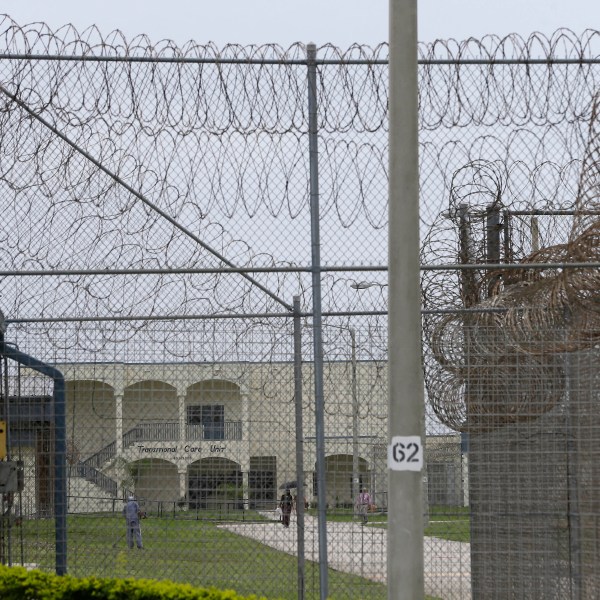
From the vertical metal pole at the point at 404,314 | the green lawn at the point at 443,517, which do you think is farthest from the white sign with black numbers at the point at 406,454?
the green lawn at the point at 443,517

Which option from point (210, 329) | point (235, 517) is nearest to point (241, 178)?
point (210, 329)

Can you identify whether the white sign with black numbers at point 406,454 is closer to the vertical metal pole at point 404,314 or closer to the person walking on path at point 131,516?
the vertical metal pole at point 404,314

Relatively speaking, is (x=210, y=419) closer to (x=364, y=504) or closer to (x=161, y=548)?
(x=161, y=548)

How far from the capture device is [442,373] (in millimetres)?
7555

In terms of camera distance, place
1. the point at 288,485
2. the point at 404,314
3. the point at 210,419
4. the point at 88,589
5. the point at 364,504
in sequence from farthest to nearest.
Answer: the point at 210,419 → the point at 288,485 → the point at 364,504 → the point at 88,589 → the point at 404,314

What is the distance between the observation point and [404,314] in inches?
215

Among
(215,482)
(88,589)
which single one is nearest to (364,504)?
→ (215,482)

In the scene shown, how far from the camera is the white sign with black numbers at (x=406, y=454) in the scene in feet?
17.4

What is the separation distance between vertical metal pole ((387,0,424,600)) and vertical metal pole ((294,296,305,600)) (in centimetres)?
194

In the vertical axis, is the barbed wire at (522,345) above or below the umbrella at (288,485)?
above

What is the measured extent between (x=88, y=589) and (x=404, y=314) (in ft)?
9.77

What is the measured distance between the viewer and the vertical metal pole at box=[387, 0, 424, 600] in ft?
17.3

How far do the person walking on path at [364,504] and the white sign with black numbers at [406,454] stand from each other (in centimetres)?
180

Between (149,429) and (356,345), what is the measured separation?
5.28 ft
